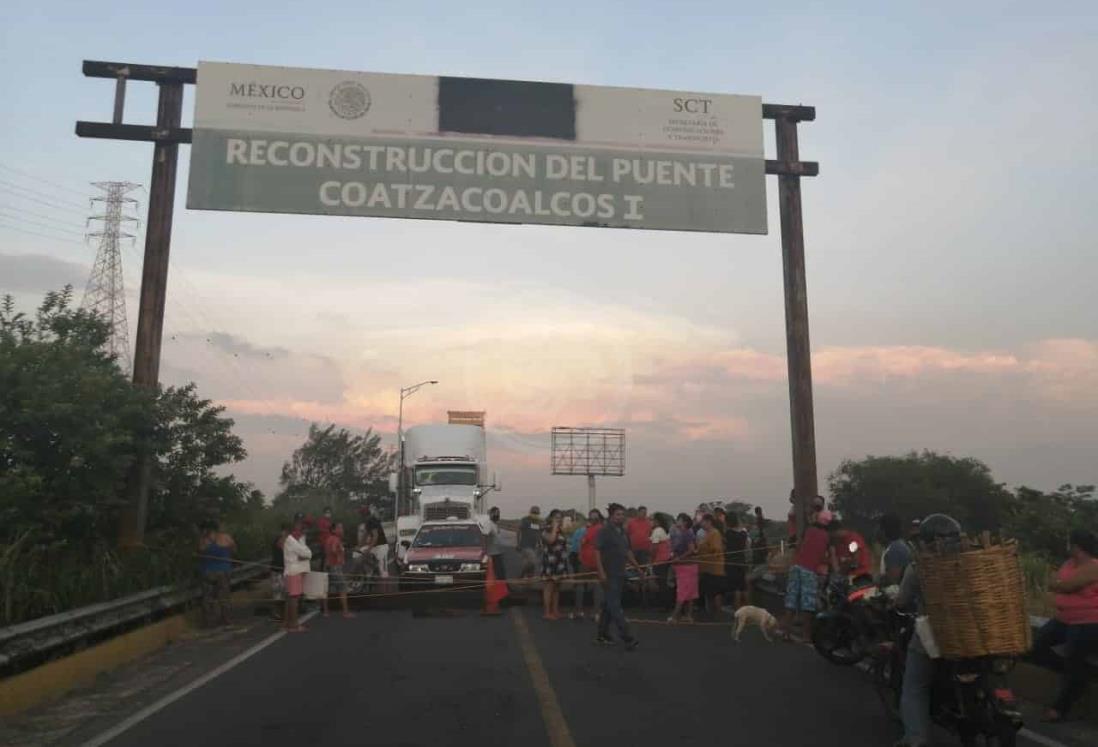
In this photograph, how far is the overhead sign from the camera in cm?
1573

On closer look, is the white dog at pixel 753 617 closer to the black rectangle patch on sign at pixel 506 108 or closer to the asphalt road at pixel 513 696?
the asphalt road at pixel 513 696

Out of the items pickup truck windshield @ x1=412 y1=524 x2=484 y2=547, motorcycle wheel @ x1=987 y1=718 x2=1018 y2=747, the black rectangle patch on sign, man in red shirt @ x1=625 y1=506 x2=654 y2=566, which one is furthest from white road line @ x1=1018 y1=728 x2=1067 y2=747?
pickup truck windshield @ x1=412 y1=524 x2=484 y2=547

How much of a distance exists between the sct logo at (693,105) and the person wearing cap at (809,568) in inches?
296

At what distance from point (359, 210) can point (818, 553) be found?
850cm

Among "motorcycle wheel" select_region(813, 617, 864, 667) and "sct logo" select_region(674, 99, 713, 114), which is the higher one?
"sct logo" select_region(674, 99, 713, 114)

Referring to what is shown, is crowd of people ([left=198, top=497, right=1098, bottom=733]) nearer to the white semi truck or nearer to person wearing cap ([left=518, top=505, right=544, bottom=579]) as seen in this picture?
person wearing cap ([left=518, top=505, right=544, bottom=579])

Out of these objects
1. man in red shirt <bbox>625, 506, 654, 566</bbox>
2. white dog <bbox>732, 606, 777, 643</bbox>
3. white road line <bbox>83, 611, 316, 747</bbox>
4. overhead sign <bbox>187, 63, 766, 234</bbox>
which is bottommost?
white road line <bbox>83, 611, 316, 747</bbox>

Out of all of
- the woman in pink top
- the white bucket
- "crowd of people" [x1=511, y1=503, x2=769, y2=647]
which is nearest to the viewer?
the woman in pink top

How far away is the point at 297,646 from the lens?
12.4 m

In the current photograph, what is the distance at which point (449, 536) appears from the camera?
64.3 ft

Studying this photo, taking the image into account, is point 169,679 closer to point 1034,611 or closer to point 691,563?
point 691,563

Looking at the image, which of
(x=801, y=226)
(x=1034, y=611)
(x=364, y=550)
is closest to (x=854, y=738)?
(x=1034, y=611)

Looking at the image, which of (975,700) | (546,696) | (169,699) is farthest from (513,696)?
(975,700)

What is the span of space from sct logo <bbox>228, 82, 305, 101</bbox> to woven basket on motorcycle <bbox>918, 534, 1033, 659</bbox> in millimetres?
12814
